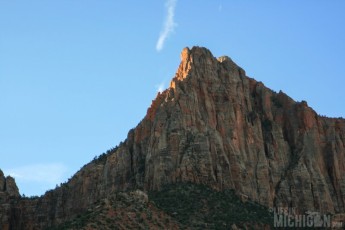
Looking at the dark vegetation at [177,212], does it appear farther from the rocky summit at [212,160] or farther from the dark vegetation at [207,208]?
the rocky summit at [212,160]

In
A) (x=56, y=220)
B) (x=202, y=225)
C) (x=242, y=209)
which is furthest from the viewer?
(x=56, y=220)

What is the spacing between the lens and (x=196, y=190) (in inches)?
6019

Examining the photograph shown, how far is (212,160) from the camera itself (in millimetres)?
161750

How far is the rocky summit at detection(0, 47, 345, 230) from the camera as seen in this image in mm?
156625

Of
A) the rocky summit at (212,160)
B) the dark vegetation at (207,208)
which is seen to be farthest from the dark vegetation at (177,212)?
the rocky summit at (212,160)

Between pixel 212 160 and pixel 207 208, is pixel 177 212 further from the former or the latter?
pixel 212 160

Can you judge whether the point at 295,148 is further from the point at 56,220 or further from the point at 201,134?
the point at 56,220

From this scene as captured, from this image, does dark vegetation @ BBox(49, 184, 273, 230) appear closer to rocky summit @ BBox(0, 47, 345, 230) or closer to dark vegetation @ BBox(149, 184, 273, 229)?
dark vegetation @ BBox(149, 184, 273, 229)

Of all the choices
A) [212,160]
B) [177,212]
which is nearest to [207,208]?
[177,212]

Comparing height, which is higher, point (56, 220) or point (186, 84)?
point (186, 84)

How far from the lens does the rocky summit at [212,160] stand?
157 metres

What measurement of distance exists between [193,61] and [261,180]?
27.5 m

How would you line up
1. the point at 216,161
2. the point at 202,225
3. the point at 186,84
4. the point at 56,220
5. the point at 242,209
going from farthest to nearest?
the point at 56,220 < the point at 186,84 < the point at 216,161 < the point at 242,209 < the point at 202,225

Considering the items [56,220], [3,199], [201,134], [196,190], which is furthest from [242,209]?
[3,199]
